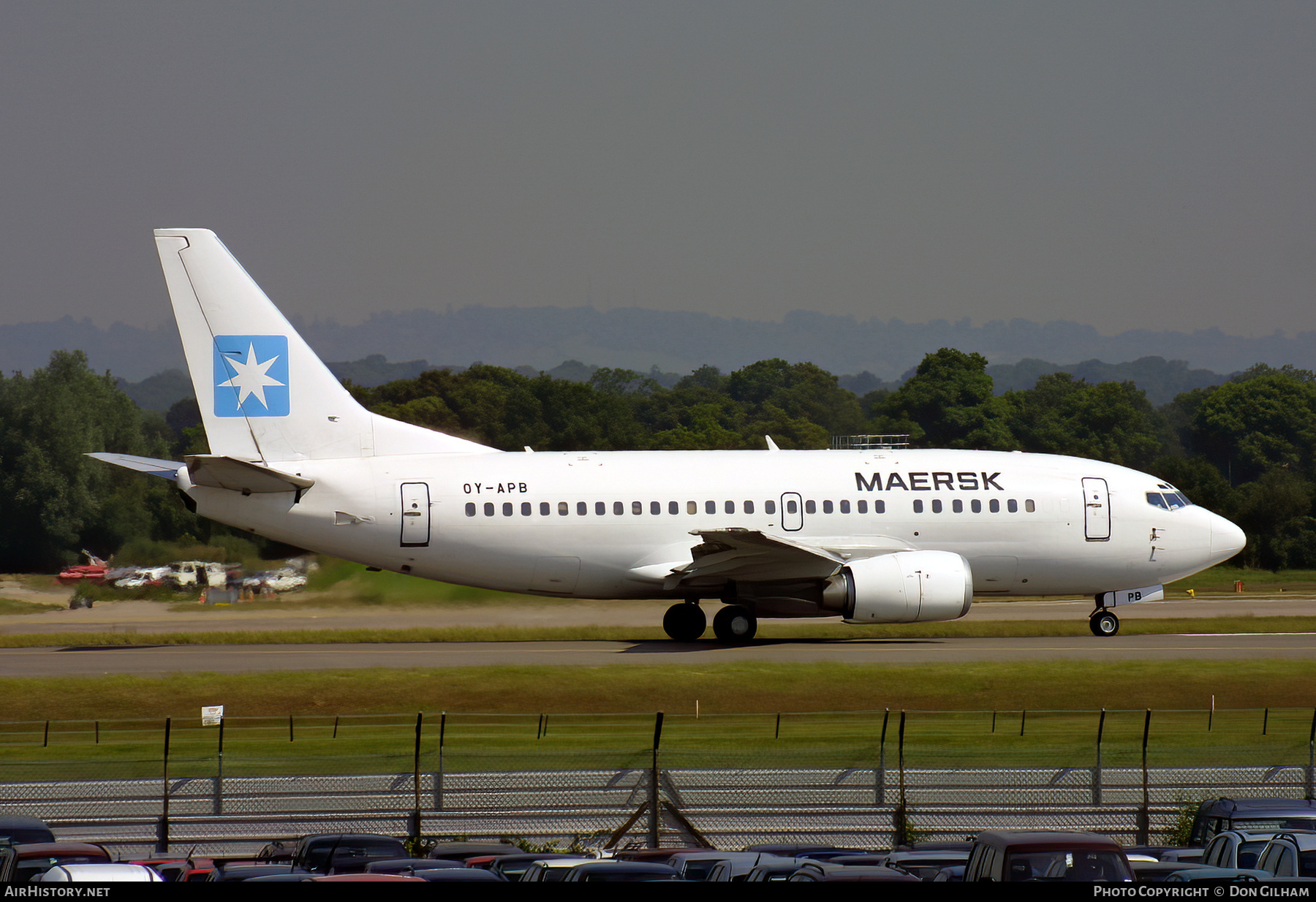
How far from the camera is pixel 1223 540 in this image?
32.8 metres

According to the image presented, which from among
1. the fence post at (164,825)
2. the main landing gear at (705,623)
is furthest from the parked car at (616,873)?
the main landing gear at (705,623)

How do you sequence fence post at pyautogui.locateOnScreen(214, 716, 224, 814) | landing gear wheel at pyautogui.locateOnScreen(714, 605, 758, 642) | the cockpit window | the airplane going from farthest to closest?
the cockpit window < landing gear wheel at pyautogui.locateOnScreen(714, 605, 758, 642) < the airplane < fence post at pyautogui.locateOnScreen(214, 716, 224, 814)

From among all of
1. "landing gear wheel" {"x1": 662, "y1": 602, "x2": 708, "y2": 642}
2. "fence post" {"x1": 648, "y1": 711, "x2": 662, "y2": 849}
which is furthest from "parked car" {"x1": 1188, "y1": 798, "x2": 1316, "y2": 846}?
"landing gear wheel" {"x1": 662, "y1": 602, "x2": 708, "y2": 642}

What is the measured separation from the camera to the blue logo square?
99.6ft

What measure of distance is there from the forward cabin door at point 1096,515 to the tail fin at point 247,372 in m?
16.7

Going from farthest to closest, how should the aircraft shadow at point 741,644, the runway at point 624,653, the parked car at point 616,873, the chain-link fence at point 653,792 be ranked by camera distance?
the aircraft shadow at point 741,644, the runway at point 624,653, the chain-link fence at point 653,792, the parked car at point 616,873

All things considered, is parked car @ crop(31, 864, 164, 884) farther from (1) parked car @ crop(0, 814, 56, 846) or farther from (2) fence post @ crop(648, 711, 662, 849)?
(2) fence post @ crop(648, 711, 662, 849)

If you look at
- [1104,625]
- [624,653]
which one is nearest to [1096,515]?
[1104,625]

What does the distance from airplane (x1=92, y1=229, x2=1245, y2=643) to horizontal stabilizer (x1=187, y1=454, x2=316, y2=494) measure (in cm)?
5

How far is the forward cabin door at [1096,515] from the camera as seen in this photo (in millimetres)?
31766

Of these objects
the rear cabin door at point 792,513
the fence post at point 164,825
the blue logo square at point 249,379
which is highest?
the blue logo square at point 249,379

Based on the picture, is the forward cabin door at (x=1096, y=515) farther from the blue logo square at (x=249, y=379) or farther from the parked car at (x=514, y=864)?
the parked car at (x=514, y=864)

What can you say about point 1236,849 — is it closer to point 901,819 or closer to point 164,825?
point 901,819

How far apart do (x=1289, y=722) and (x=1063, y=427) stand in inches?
4033
